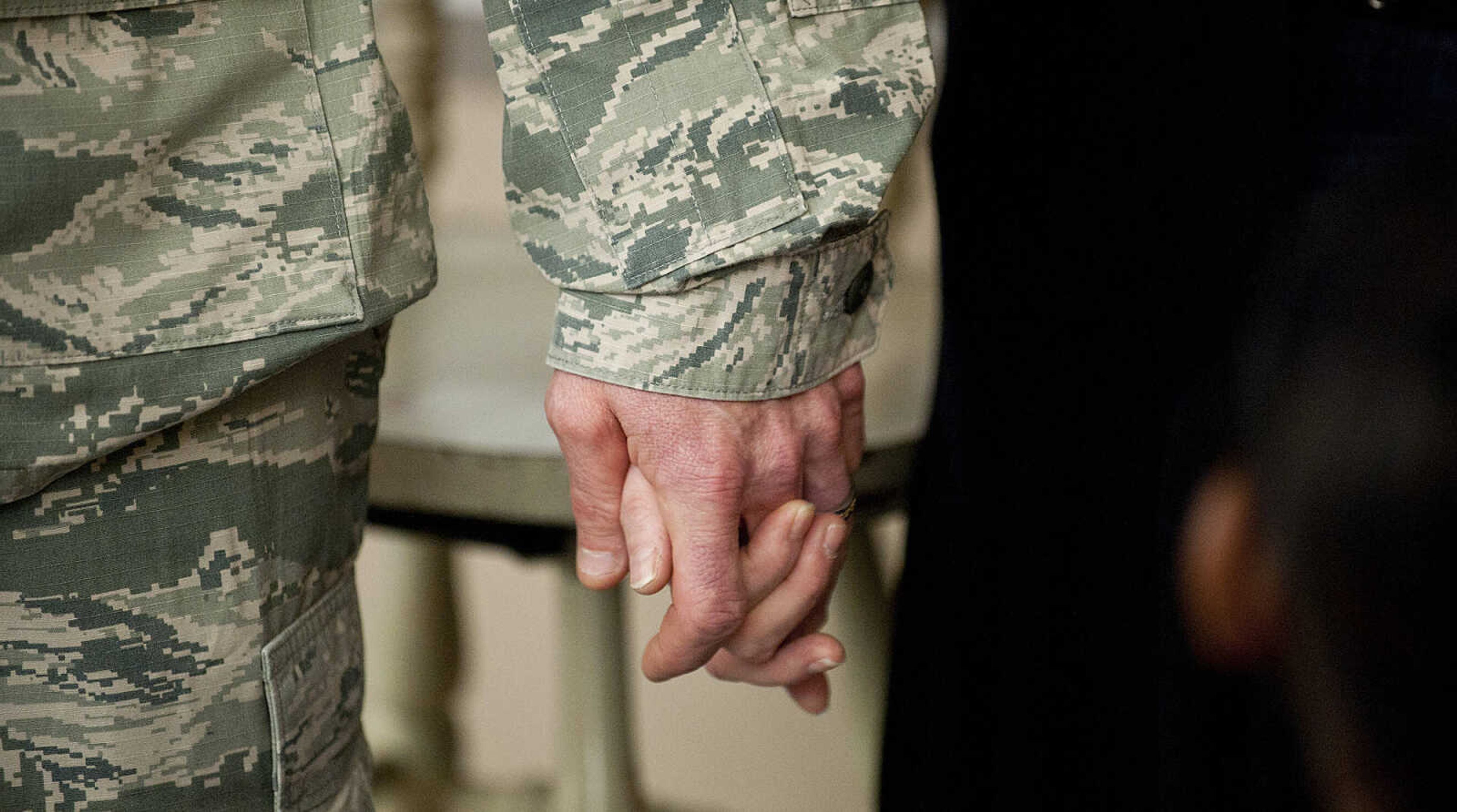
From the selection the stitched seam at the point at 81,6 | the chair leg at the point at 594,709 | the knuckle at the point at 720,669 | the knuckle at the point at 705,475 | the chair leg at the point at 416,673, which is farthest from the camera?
the chair leg at the point at 416,673

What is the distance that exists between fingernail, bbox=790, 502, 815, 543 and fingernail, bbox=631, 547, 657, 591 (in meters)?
0.06

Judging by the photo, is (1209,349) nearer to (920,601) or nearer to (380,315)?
(920,601)

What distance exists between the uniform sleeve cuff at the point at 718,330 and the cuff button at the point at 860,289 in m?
0.01

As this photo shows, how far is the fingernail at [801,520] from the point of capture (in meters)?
0.47

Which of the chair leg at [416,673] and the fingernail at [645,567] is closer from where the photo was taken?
the fingernail at [645,567]

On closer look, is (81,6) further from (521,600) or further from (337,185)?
(521,600)

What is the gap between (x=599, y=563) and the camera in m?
0.49

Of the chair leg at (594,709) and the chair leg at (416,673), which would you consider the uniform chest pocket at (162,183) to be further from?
the chair leg at (416,673)

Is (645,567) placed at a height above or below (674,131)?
below

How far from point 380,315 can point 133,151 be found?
9 centimetres

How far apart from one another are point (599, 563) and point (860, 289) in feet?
0.51

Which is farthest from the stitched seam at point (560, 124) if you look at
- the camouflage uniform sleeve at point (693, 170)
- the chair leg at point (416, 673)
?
the chair leg at point (416, 673)

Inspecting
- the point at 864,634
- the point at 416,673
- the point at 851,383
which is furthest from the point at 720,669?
the point at 416,673

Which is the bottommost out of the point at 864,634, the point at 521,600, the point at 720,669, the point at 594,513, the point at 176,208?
the point at 521,600
